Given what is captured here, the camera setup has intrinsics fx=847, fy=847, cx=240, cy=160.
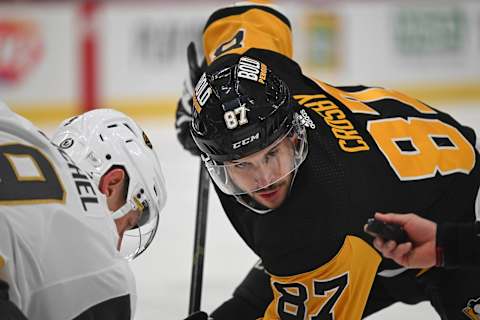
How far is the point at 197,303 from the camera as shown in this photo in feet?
8.61

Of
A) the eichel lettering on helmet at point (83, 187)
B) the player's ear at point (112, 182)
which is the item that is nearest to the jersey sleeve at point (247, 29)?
the player's ear at point (112, 182)

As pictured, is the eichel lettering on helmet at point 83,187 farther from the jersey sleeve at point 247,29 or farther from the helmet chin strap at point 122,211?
the jersey sleeve at point 247,29

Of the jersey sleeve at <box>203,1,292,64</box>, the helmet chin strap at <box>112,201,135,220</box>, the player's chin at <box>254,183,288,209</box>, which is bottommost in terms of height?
the helmet chin strap at <box>112,201,135,220</box>

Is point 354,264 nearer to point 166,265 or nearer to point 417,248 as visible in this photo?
point 417,248

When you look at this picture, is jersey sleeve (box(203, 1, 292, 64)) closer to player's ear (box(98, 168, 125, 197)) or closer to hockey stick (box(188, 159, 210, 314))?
hockey stick (box(188, 159, 210, 314))

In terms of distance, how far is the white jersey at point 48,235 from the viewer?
4.60ft

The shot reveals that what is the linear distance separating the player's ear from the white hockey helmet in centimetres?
1

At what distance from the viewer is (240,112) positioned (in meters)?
1.88

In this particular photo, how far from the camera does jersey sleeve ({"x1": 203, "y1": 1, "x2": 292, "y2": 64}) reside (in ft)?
7.95

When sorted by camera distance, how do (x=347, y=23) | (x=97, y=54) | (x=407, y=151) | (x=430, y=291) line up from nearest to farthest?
(x=407, y=151)
(x=430, y=291)
(x=97, y=54)
(x=347, y=23)

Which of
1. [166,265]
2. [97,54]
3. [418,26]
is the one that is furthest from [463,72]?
[166,265]

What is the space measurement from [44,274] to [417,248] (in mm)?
735

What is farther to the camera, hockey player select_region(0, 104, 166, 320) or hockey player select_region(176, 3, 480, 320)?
hockey player select_region(176, 3, 480, 320)

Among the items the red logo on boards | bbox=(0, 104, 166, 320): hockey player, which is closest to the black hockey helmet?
bbox=(0, 104, 166, 320): hockey player
